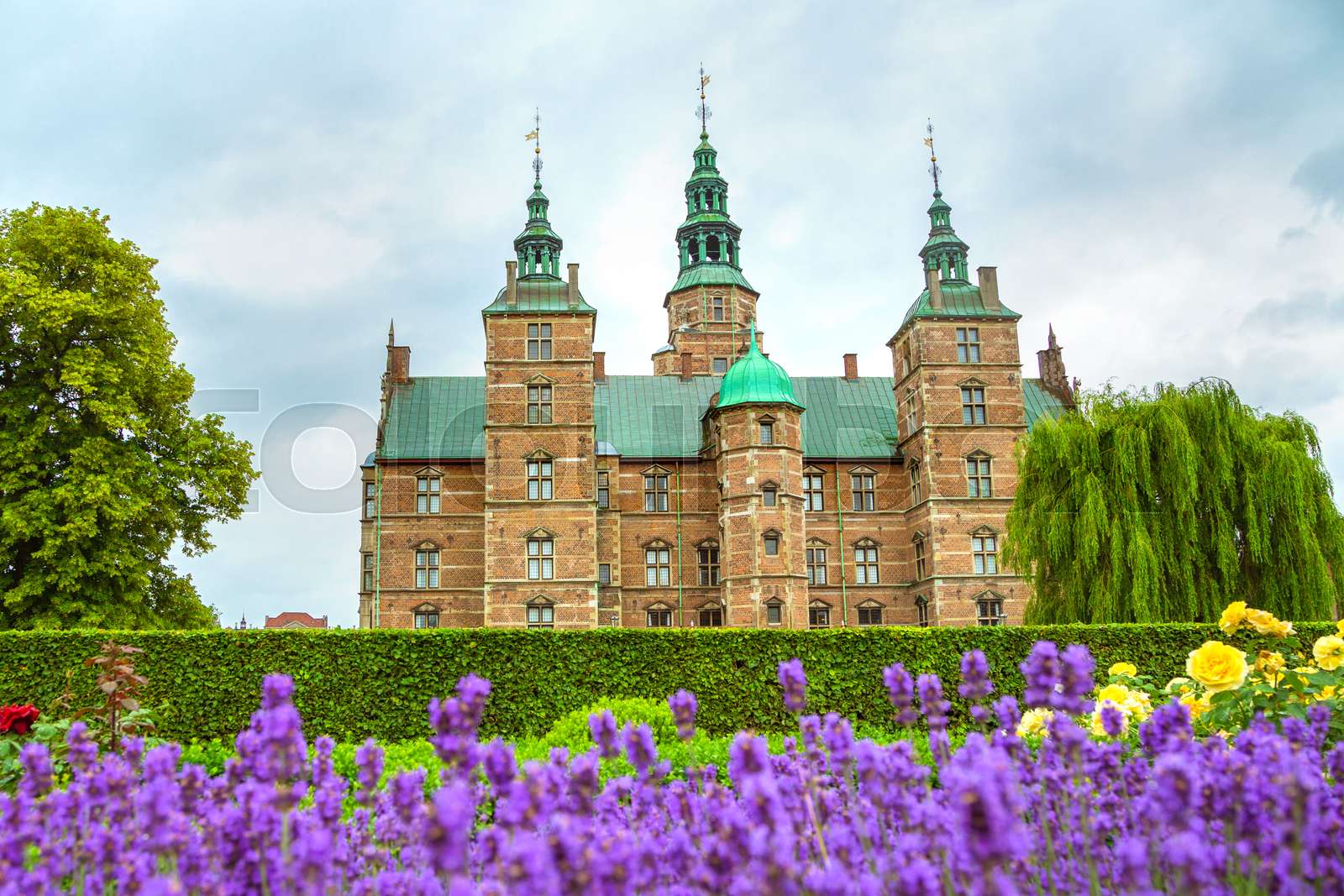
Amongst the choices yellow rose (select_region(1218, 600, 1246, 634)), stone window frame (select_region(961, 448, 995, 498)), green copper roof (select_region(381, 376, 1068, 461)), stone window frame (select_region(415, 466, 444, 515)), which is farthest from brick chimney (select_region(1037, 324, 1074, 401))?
yellow rose (select_region(1218, 600, 1246, 634))

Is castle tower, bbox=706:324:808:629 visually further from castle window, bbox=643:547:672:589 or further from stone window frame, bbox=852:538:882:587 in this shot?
stone window frame, bbox=852:538:882:587

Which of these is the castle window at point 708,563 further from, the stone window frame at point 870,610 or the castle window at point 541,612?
the castle window at point 541,612

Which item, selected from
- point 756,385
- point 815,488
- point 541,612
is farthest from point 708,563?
point 541,612

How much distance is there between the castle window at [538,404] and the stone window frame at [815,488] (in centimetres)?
1089

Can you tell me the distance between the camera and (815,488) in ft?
134

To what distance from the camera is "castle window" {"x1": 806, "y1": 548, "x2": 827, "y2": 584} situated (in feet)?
129

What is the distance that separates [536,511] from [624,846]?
32.3 meters

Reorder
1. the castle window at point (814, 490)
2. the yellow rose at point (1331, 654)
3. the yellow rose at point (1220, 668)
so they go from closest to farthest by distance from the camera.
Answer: the yellow rose at point (1220, 668), the yellow rose at point (1331, 654), the castle window at point (814, 490)

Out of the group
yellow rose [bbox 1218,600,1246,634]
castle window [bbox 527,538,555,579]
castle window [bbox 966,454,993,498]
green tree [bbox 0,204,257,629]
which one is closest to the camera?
yellow rose [bbox 1218,600,1246,634]

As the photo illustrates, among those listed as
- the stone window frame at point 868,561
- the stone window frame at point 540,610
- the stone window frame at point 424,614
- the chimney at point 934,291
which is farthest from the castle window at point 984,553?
the stone window frame at point 424,614

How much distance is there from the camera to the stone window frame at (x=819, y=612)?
128ft

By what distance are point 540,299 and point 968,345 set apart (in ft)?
52.5

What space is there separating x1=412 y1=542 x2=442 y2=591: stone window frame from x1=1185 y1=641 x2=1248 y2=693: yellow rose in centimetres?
3302

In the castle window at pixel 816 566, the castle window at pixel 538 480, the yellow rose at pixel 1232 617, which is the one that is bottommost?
the yellow rose at pixel 1232 617
